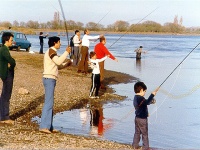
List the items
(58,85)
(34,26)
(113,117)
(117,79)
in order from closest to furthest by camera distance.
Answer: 1. (113,117)
2. (58,85)
3. (117,79)
4. (34,26)

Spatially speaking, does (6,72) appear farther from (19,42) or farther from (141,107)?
(19,42)

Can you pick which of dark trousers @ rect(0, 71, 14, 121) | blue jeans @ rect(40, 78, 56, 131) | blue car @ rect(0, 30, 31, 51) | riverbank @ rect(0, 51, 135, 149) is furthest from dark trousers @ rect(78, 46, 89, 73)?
blue car @ rect(0, 30, 31, 51)

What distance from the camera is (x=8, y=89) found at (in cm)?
854

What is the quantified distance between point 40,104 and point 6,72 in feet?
9.83

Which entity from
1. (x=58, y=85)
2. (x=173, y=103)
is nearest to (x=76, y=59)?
(x=58, y=85)

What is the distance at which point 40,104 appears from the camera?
1127 cm

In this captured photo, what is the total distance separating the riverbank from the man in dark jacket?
0.28m

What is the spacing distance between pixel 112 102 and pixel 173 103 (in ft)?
6.67

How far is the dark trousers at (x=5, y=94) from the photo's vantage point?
8482 mm

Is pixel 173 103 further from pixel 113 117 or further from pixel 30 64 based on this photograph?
pixel 30 64

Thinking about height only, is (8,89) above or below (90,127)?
above

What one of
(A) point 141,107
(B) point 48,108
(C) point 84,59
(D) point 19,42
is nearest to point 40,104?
(B) point 48,108

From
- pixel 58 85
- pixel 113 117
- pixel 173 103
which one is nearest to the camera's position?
pixel 113 117

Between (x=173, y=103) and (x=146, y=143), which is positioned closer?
(x=146, y=143)
